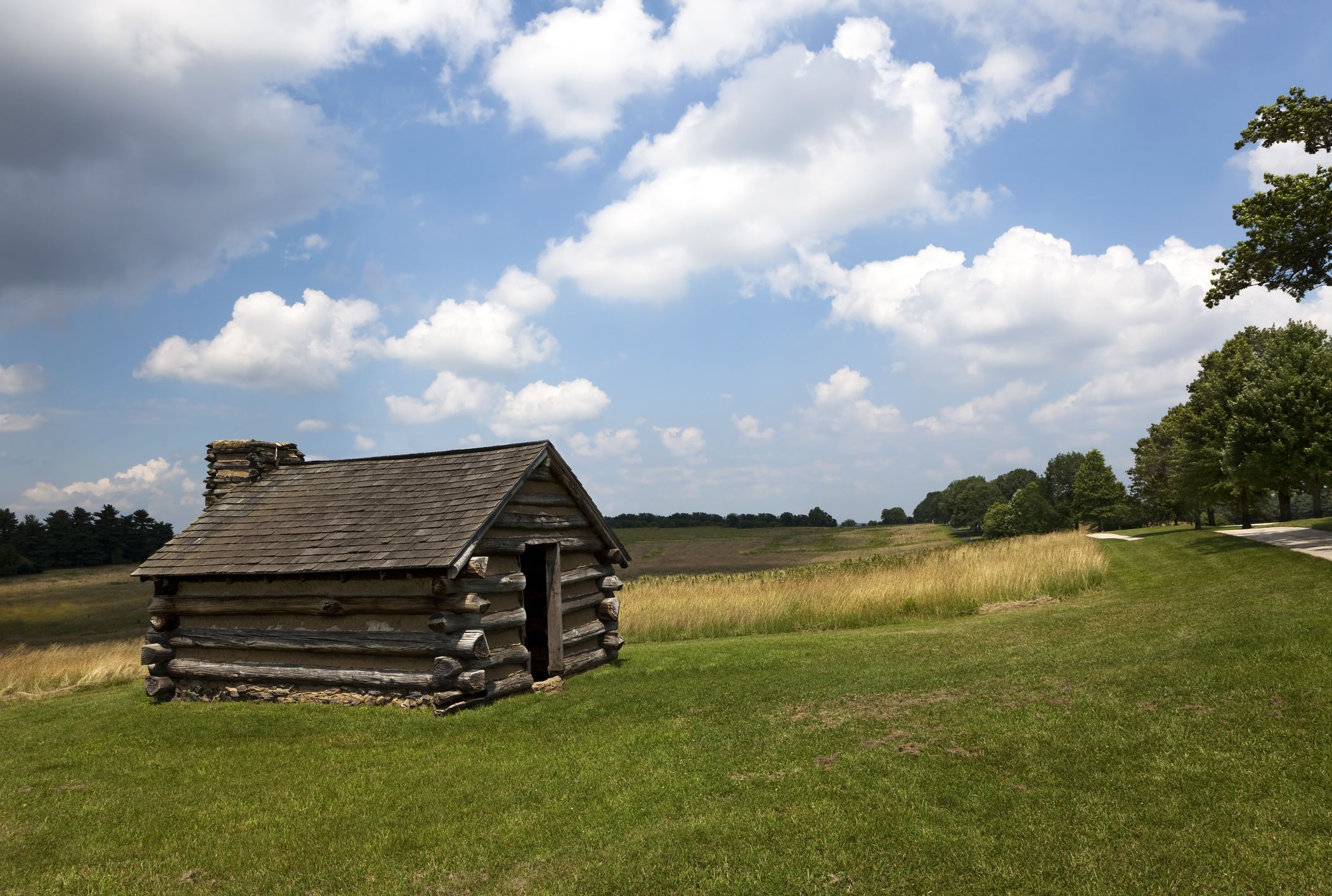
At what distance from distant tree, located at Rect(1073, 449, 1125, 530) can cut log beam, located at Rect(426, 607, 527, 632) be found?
6380 centimetres

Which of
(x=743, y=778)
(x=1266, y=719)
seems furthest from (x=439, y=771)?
(x=1266, y=719)

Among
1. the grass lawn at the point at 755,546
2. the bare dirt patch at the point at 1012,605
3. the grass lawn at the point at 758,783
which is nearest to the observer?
the grass lawn at the point at 758,783

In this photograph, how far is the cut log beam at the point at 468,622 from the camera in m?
12.0

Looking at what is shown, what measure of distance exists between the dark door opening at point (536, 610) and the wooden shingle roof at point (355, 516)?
213cm

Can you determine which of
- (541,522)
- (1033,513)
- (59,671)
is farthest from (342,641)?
(1033,513)

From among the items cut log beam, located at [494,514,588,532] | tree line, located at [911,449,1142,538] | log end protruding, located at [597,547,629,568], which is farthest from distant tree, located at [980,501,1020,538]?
cut log beam, located at [494,514,588,532]

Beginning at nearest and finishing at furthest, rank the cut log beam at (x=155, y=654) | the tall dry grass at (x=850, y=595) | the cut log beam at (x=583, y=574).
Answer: the cut log beam at (x=155, y=654)
the cut log beam at (x=583, y=574)
the tall dry grass at (x=850, y=595)

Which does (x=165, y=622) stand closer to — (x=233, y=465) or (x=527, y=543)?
(x=233, y=465)

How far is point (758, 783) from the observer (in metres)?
7.68

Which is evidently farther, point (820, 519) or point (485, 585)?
point (820, 519)

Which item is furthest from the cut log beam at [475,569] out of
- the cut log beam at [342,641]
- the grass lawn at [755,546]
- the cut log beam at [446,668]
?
the grass lawn at [755,546]

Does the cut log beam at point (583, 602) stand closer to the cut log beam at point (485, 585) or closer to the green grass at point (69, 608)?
the cut log beam at point (485, 585)

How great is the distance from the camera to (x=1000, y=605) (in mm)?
20516

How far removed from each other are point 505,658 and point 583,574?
296 cm
